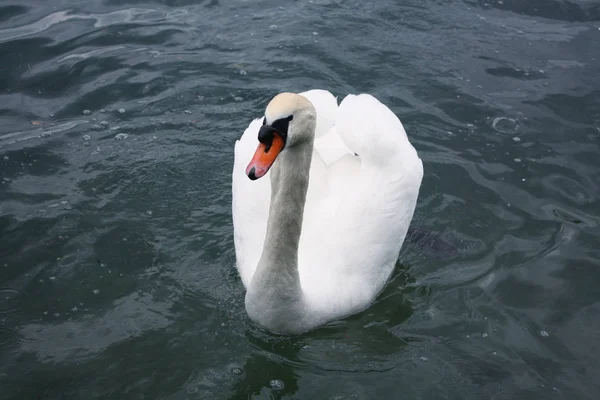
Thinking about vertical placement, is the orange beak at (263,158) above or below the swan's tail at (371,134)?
above

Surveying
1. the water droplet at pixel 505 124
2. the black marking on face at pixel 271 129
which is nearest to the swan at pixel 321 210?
the black marking on face at pixel 271 129

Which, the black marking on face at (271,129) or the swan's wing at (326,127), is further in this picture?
the swan's wing at (326,127)

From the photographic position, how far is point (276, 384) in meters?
5.32

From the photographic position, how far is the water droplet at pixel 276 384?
5.30 metres

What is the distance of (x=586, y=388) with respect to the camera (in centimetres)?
542

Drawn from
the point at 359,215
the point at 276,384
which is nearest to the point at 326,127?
the point at 359,215

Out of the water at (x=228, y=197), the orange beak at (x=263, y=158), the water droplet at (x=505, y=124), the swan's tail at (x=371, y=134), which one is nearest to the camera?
the orange beak at (x=263, y=158)

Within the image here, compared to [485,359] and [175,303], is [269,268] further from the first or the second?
[485,359]

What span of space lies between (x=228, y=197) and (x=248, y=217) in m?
1.25

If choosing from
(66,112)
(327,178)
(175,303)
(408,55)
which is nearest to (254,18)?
(408,55)

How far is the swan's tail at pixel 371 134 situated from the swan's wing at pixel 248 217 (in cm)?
84

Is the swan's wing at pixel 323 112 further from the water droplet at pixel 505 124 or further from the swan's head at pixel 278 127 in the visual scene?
the water droplet at pixel 505 124

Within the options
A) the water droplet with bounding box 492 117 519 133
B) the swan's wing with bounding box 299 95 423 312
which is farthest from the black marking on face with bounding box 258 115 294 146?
the water droplet with bounding box 492 117 519 133

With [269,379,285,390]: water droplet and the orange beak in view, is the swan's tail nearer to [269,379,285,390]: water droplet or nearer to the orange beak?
the orange beak
